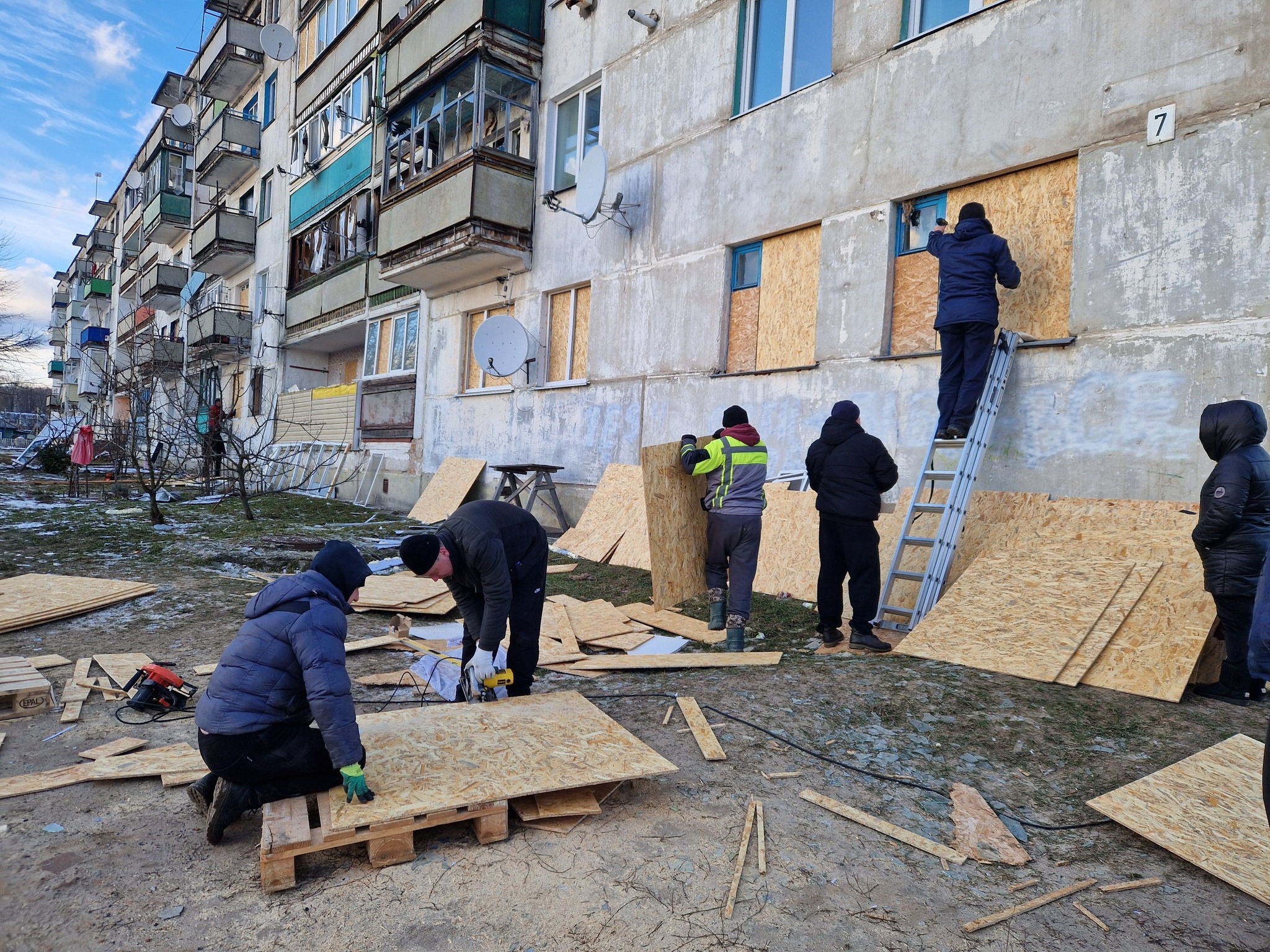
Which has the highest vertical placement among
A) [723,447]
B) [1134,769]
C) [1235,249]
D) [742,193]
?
[742,193]

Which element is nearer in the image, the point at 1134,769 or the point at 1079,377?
the point at 1134,769

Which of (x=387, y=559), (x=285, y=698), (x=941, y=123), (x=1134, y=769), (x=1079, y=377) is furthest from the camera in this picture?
(x=387, y=559)

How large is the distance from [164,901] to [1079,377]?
751 cm

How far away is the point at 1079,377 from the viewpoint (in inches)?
277

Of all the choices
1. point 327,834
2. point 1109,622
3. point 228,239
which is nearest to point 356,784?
point 327,834

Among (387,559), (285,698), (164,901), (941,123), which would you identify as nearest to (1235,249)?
(941,123)

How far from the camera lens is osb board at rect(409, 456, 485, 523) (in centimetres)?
1475

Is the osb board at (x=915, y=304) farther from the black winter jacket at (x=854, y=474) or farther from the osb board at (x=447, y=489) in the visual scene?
the osb board at (x=447, y=489)

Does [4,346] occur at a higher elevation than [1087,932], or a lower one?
higher

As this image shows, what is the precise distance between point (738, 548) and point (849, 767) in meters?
2.48

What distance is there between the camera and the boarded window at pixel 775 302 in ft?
31.2

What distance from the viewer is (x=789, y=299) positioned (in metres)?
9.74

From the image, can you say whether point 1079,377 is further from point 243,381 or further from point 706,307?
point 243,381

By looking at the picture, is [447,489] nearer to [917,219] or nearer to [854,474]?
[917,219]
